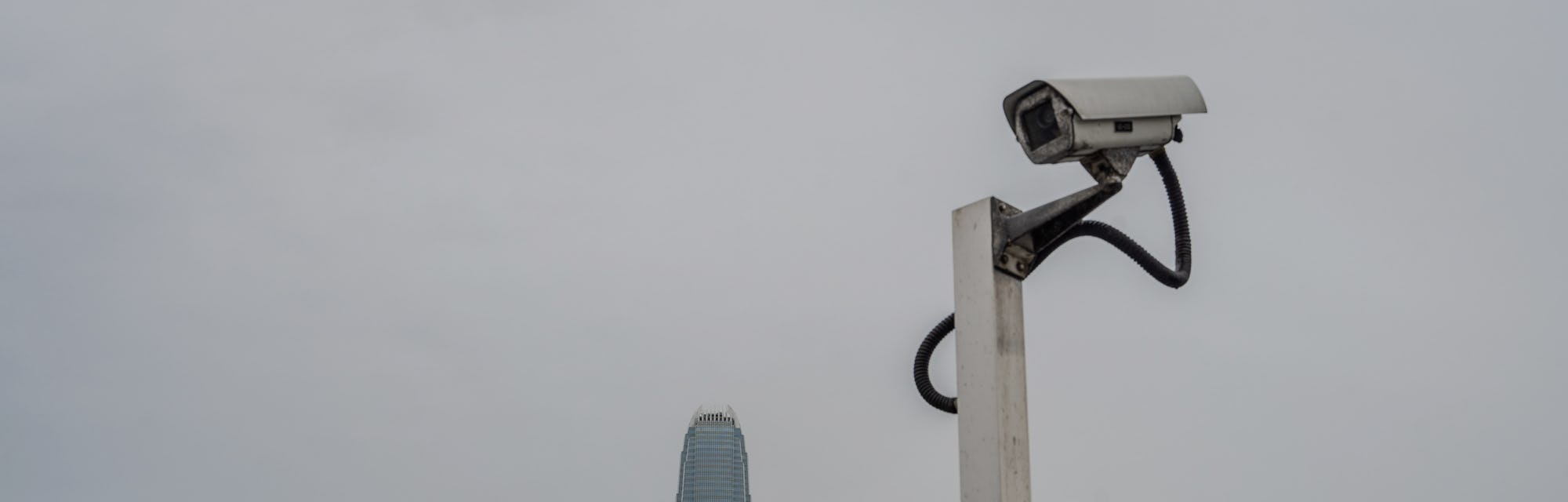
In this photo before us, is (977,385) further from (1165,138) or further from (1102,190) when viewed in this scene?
(1165,138)

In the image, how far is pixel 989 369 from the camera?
12.6 feet

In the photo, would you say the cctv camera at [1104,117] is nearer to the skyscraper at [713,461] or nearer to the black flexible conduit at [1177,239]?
the black flexible conduit at [1177,239]

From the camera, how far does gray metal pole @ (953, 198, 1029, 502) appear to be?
379 cm

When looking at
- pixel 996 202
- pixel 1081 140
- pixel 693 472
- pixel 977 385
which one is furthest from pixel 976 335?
pixel 693 472

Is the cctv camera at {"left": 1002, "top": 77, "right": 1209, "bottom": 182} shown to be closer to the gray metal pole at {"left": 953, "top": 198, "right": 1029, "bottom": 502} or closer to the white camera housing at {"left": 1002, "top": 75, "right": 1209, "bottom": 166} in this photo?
the white camera housing at {"left": 1002, "top": 75, "right": 1209, "bottom": 166}

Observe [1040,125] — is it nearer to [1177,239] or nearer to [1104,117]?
[1104,117]

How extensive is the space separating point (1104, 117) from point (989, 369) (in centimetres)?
88

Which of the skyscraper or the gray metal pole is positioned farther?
the skyscraper

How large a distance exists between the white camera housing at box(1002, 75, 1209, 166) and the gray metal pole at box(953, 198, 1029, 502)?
0.29m

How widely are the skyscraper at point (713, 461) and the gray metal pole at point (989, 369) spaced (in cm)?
15482

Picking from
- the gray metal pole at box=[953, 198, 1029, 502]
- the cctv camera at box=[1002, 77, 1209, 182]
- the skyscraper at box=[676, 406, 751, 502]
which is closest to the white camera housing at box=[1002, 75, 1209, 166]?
the cctv camera at box=[1002, 77, 1209, 182]

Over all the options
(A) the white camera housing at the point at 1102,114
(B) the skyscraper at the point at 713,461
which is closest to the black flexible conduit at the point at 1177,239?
(A) the white camera housing at the point at 1102,114

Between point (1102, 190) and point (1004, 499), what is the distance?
1.05m

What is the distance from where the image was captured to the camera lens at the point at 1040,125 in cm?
405
